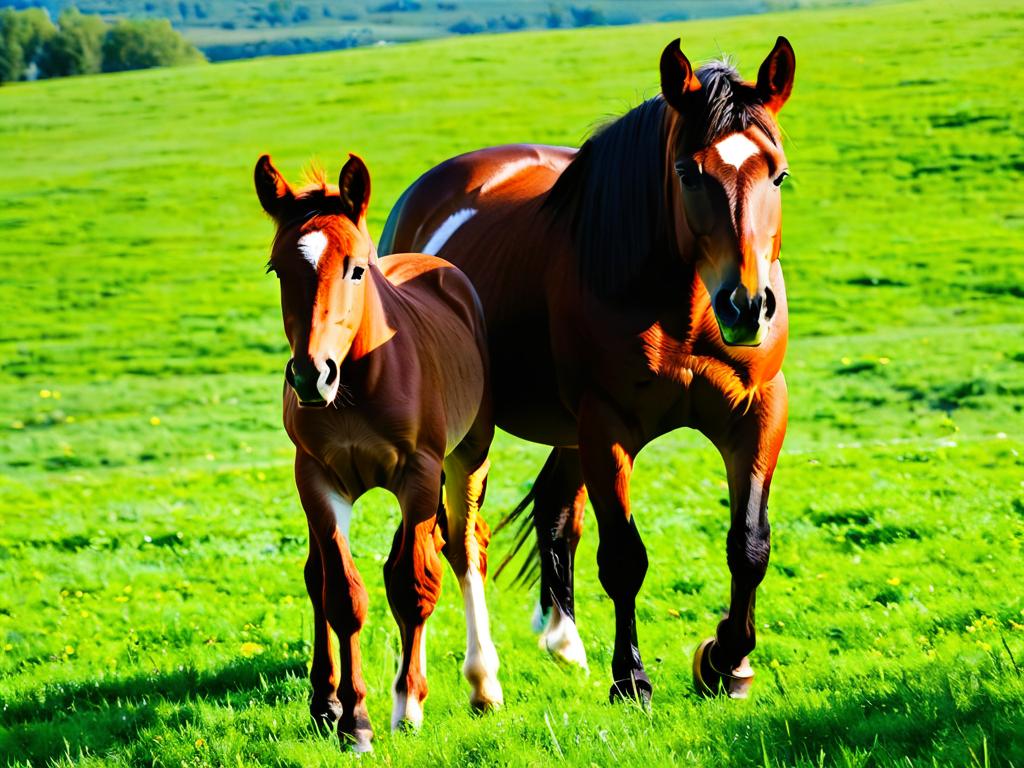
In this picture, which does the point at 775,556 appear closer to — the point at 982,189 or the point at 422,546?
the point at 422,546

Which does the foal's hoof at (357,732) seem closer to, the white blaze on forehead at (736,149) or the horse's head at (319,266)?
the horse's head at (319,266)

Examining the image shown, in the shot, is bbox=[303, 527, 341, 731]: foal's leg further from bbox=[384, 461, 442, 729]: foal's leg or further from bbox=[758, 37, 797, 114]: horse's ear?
bbox=[758, 37, 797, 114]: horse's ear

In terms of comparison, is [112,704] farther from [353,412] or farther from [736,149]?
[736,149]

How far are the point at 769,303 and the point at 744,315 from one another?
0.36 ft

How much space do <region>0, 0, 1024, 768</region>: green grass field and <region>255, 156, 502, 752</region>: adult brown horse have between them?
38 centimetres

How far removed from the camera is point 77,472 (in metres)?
14.8

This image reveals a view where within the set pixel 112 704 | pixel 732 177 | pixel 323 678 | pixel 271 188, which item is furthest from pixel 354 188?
pixel 112 704

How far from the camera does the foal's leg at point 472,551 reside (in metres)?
5.17

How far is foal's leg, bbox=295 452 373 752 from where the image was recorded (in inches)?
170

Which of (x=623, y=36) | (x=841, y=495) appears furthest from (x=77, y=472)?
(x=623, y=36)

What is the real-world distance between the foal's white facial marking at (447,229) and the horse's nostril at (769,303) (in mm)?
2638

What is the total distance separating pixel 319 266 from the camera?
13.2 ft

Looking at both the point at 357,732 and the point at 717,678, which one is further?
the point at 717,678

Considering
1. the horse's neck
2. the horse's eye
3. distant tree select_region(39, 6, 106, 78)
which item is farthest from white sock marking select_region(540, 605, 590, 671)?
distant tree select_region(39, 6, 106, 78)
